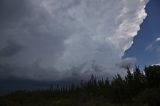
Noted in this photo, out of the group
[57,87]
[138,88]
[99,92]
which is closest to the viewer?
[138,88]

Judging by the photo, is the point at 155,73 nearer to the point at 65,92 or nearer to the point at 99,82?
the point at 99,82

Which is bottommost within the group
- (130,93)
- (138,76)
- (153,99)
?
(153,99)

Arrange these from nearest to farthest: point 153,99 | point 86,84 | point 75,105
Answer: point 153,99, point 75,105, point 86,84

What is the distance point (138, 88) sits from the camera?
80062 millimetres

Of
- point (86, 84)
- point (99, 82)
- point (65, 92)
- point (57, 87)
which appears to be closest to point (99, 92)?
point (99, 82)

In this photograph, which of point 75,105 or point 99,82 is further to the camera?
point 99,82

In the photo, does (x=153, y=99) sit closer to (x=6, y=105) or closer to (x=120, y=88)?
(x=120, y=88)

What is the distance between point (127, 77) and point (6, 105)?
41241mm

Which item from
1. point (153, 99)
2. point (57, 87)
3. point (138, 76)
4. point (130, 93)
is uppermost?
point (57, 87)

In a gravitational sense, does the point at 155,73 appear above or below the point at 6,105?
above

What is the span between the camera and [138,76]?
85.2 metres

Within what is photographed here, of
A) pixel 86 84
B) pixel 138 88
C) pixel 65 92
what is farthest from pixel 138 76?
pixel 65 92

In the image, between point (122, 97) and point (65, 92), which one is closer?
point (122, 97)

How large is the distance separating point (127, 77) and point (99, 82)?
35374 millimetres
